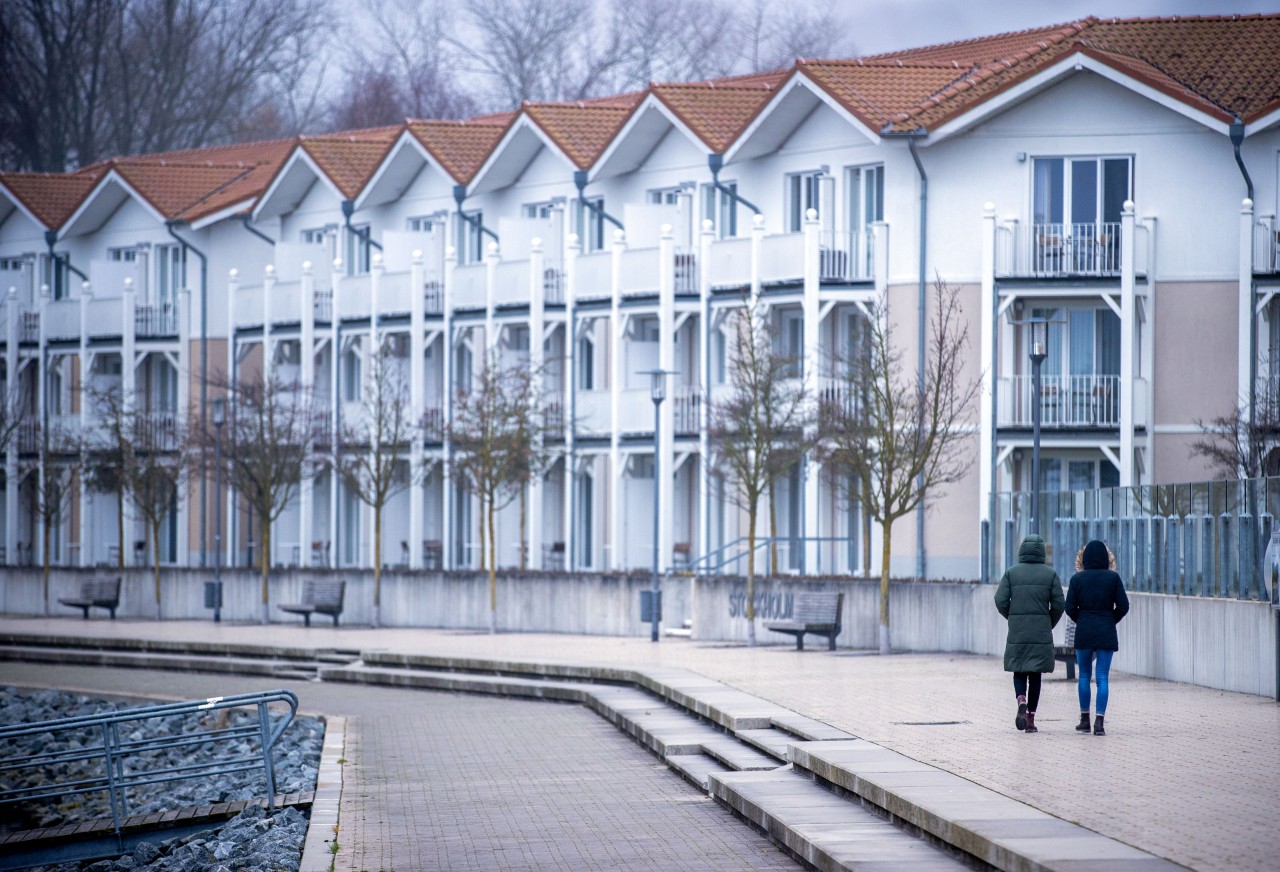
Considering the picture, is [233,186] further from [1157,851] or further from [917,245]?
[1157,851]

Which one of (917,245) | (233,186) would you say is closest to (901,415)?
(917,245)

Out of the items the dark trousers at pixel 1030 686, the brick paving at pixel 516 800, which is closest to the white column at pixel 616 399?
the brick paving at pixel 516 800

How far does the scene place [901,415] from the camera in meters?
32.0

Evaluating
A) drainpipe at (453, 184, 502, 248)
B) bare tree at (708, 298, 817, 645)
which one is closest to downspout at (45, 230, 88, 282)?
drainpipe at (453, 184, 502, 248)

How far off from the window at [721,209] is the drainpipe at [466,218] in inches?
218

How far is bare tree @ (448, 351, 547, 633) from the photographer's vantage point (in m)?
38.1

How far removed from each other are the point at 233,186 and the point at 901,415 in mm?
28827

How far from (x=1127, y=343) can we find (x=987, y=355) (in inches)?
101

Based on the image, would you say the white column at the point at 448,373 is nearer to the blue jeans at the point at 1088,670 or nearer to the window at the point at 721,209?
the window at the point at 721,209

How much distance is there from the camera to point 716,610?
33.1m

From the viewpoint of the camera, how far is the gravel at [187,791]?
1500 centimetres

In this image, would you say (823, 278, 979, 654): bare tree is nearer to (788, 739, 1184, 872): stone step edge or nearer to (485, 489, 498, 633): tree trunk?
(485, 489, 498, 633): tree trunk

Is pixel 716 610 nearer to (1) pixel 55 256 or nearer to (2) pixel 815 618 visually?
(2) pixel 815 618

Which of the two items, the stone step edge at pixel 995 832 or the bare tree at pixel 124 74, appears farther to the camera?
the bare tree at pixel 124 74
